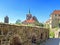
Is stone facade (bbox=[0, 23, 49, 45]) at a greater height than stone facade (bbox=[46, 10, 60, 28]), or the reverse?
stone facade (bbox=[46, 10, 60, 28])

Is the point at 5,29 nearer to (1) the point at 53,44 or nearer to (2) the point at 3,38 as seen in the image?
(2) the point at 3,38

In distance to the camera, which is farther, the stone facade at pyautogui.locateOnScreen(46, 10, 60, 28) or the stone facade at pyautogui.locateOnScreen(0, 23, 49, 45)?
the stone facade at pyautogui.locateOnScreen(46, 10, 60, 28)

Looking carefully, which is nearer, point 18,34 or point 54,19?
point 18,34

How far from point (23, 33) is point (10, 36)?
1.64 meters

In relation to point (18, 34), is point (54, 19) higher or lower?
higher

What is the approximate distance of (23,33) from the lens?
1057 cm

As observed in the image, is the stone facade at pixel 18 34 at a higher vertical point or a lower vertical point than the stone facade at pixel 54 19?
lower

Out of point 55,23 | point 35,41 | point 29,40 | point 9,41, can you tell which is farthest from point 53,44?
point 55,23

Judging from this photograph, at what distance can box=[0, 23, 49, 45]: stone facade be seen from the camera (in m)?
8.61

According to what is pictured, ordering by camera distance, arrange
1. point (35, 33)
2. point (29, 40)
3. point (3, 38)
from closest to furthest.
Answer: point (3, 38) → point (29, 40) → point (35, 33)

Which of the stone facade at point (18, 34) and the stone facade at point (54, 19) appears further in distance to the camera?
the stone facade at point (54, 19)

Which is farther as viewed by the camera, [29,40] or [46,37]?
[46,37]

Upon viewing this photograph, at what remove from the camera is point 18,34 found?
10.0 meters

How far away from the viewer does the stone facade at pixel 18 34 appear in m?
8.61
